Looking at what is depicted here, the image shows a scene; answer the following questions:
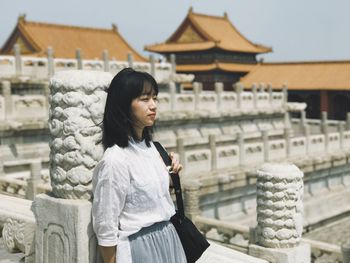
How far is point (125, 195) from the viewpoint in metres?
2.78

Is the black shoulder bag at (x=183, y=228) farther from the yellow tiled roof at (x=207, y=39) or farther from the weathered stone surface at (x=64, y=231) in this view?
the yellow tiled roof at (x=207, y=39)

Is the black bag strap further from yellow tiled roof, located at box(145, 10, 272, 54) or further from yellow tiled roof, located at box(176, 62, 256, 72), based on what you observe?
yellow tiled roof, located at box(145, 10, 272, 54)

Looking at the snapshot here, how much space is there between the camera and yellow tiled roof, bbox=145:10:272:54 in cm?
3550

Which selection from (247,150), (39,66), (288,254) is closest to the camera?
(288,254)

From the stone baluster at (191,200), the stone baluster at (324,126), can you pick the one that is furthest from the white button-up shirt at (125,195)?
the stone baluster at (324,126)

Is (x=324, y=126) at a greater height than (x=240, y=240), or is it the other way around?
(x=324, y=126)

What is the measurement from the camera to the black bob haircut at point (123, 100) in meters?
2.86

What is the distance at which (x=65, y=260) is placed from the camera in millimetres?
3197

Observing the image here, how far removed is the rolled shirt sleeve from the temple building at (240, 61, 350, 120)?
2894 centimetres

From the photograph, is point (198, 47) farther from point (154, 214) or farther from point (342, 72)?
point (154, 214)

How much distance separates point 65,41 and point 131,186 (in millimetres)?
28457

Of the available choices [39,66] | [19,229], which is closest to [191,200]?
[19,229]

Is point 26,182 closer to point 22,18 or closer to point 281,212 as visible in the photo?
point 281,212

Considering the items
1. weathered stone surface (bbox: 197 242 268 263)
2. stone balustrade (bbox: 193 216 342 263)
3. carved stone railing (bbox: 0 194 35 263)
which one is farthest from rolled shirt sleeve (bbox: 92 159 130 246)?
stone balustrade (bbox: 193 216 342 263)
